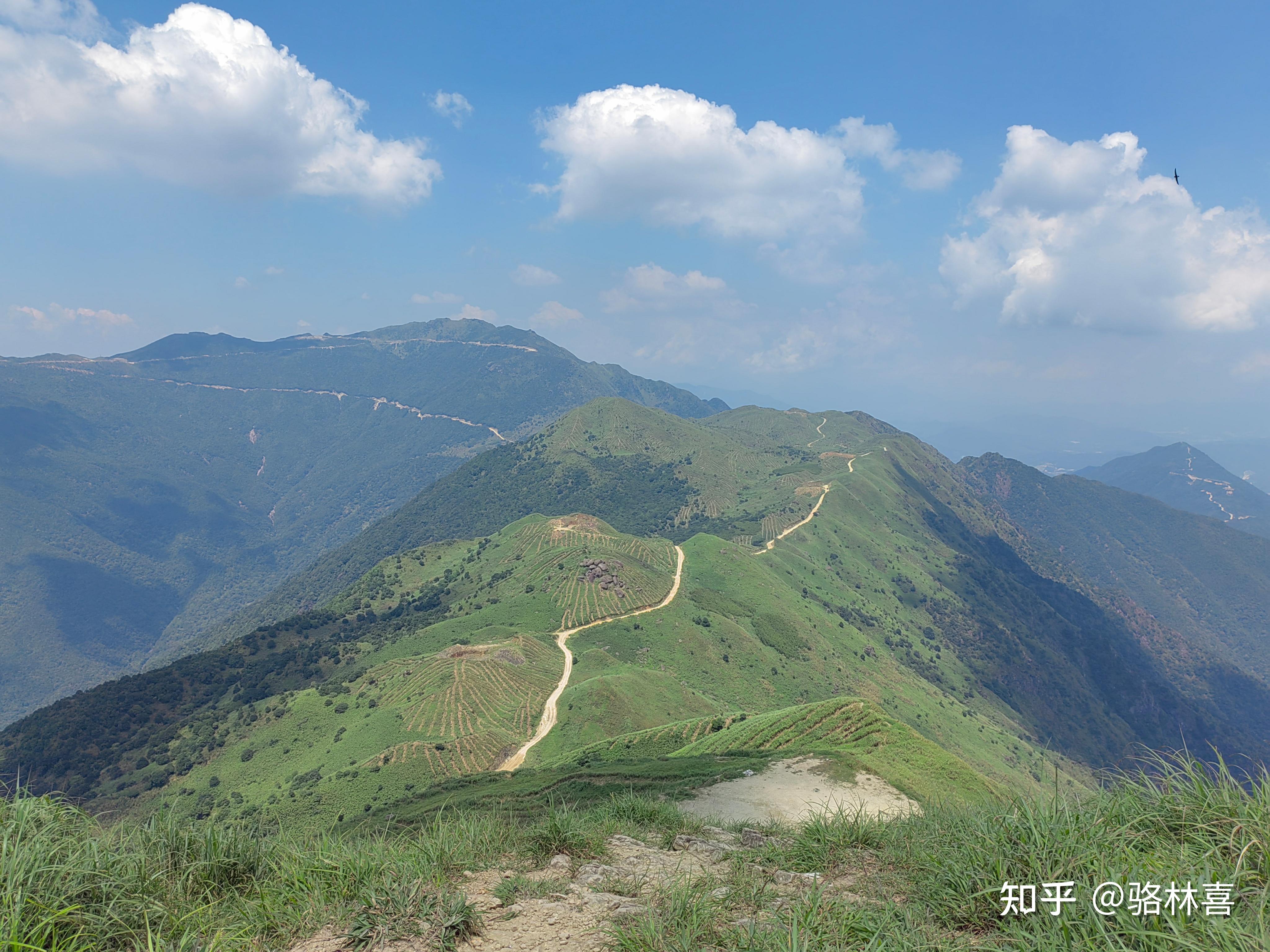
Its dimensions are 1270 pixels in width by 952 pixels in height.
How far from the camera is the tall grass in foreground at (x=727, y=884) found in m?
6.40

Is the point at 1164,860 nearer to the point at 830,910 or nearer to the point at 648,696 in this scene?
the point at 830,910

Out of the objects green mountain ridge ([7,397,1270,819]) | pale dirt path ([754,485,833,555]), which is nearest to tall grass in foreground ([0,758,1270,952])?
green mountain ridge ([7,397,1270,819])

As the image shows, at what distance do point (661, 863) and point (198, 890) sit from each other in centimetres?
756

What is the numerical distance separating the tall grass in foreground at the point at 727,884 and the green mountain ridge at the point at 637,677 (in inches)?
1088

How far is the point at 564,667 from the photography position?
8038 cm

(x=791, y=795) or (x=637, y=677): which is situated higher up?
(x=791, y=795)

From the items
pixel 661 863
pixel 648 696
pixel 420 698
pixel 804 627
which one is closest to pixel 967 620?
pixel 804 627

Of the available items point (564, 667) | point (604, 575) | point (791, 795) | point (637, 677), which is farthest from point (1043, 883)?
point (604, 575)

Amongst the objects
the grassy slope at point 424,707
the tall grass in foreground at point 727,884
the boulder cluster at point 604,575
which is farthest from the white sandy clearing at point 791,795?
the boulder cluster at point 604,575

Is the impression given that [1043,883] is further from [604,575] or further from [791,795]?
[604,575]

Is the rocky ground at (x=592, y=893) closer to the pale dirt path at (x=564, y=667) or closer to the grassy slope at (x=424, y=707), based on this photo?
the grassy slope at (x=424, y=707)

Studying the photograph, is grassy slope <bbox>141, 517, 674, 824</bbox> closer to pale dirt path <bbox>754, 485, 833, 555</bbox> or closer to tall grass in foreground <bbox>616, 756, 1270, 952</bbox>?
pale dirt path <bbox>754, 485, 833, 555</bbox>

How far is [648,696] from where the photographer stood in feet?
229

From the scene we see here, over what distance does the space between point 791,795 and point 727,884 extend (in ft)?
75.9
